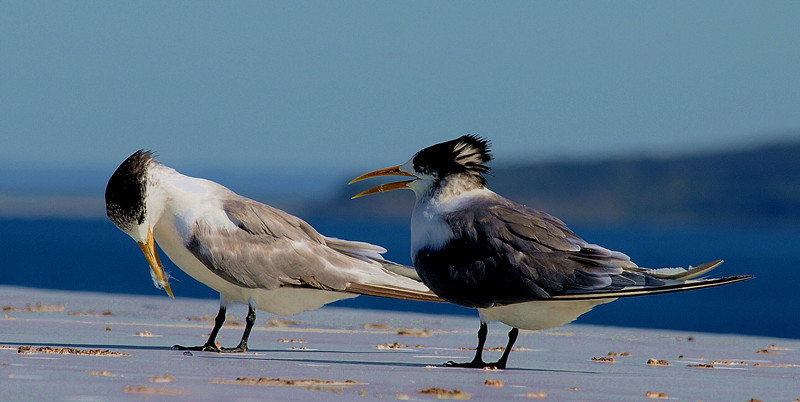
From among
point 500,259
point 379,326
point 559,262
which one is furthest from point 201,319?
point 559,262

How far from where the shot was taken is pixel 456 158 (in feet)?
26.4

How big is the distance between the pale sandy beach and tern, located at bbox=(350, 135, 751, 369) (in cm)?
41

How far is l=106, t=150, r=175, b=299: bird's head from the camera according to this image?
8.23 meters

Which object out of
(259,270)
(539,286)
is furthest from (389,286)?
(539,286)

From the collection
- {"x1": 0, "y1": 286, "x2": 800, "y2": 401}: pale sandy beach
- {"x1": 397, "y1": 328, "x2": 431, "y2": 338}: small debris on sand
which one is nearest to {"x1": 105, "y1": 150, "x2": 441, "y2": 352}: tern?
{"x1": 0, "y1": 286, "x2": 800, "y2": 401}: pale sandy beach

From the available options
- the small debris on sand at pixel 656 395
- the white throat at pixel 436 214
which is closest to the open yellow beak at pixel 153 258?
the white throat at pixel 436 214

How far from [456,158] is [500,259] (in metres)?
0.83

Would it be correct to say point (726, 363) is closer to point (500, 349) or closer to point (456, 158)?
point (500, 349)

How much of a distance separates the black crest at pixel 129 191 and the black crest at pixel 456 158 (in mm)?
1812

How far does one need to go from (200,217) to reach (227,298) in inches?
25.9

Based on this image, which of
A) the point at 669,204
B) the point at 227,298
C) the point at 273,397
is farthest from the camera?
the point at 669,204

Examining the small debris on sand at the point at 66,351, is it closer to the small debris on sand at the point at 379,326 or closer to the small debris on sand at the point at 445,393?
the small debris on sand at the point at 445,393

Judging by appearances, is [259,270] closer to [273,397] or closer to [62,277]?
[273,397]

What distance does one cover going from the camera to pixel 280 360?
7602 mm
